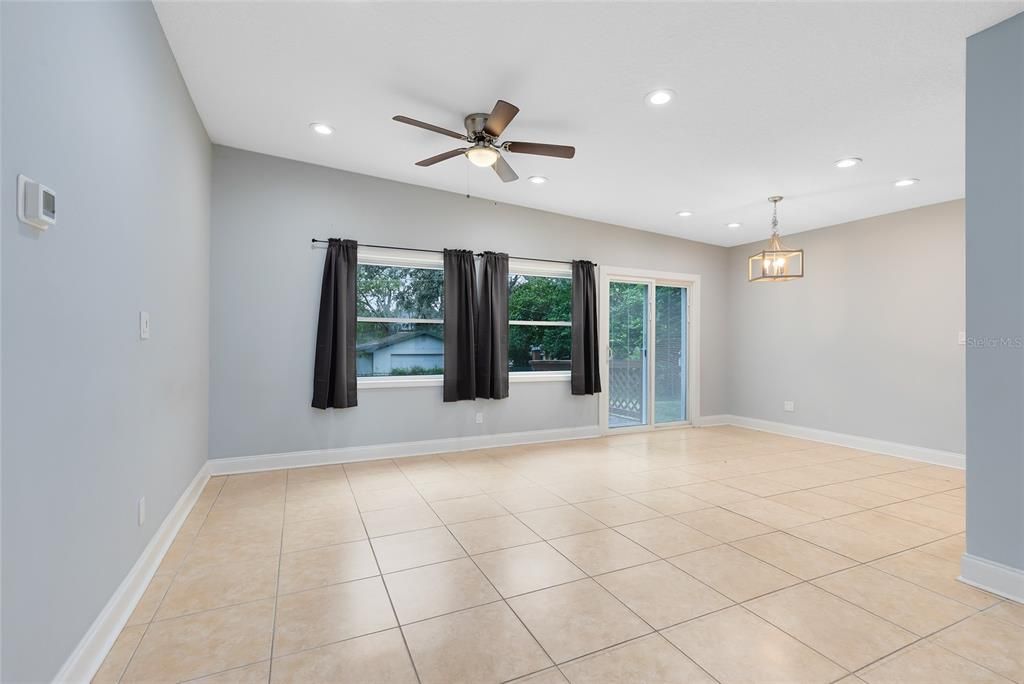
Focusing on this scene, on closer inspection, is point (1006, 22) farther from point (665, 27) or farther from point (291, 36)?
point (291, 36)

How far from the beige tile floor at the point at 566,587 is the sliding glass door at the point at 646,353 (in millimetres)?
2406

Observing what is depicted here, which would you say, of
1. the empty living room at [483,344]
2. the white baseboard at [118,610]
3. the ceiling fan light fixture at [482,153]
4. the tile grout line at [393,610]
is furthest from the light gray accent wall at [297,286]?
the ceiling fan light fixture at [482,153]

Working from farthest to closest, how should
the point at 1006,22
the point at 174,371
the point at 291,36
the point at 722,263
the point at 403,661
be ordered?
the point at 722,263
the point at 174,371
the point at 291,36
the point at 1006,22
the point at 403,661

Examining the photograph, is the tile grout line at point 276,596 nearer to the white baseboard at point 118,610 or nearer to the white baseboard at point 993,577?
the white baseboard at point 118,610

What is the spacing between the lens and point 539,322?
225 inches

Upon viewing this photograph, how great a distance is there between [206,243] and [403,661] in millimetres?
3693

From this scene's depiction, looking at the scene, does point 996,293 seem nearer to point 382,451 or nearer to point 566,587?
point 566,587

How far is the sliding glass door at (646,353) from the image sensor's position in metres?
6.30

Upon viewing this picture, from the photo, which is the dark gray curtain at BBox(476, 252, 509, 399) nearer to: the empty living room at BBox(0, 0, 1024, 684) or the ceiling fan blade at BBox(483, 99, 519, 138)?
the empty living room at BBox(0, 0, 1024, 684)

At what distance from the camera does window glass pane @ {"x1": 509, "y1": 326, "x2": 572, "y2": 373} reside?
557 cm

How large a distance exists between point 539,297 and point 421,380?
5.85ft

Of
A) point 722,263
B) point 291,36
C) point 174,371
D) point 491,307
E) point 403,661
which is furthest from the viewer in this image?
point 722,263

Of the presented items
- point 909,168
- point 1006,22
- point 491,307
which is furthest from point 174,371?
point 909,168

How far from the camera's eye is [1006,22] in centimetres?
222
